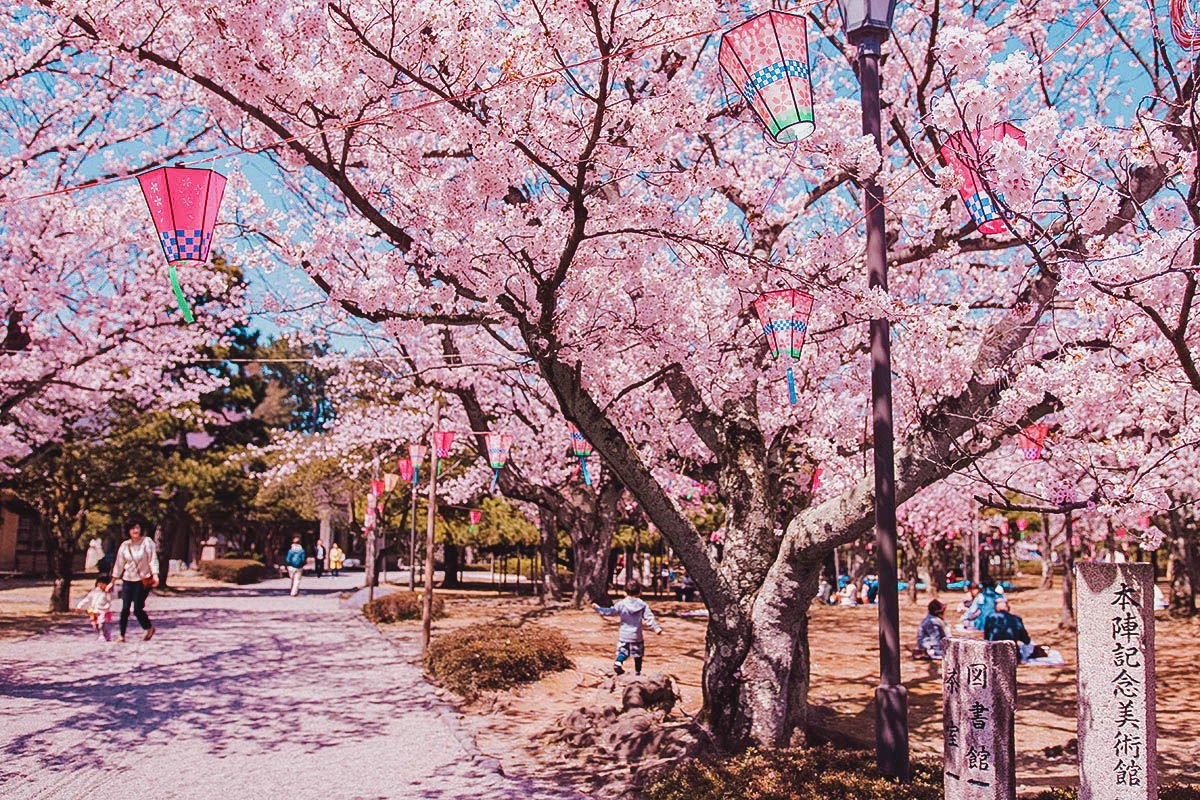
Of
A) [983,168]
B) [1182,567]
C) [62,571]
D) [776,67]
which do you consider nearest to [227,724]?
[776,67]

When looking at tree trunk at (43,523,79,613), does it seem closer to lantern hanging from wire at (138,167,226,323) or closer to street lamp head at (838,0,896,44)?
lantern hanging from wire at (138,167,226,323)

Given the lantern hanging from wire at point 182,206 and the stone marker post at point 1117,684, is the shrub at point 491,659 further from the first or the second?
the stone marker post at point 1117,684

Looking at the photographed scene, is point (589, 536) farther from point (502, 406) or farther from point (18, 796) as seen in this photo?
point (18, 796)

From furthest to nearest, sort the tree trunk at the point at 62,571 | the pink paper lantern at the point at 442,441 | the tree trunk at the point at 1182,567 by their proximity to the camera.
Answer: the tree trunk at the point at 1182,567 → the tree trunk at the point at 62,571 → the pink paper lantern at the point at 442,441

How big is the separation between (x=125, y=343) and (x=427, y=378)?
5036mm

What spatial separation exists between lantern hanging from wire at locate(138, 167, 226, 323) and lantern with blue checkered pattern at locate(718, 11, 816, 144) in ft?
12.6

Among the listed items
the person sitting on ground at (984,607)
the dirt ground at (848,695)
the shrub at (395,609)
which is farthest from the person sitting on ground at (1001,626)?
the shrub at (395,609)

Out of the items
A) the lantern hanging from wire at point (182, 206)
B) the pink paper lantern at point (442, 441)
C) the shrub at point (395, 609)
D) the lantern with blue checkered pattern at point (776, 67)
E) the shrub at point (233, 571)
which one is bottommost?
the shrub at point (233, 571)

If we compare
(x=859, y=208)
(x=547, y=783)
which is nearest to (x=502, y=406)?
(x=859, y=208)

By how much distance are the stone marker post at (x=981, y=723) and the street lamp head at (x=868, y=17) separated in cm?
438

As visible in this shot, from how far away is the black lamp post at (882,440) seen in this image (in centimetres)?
598

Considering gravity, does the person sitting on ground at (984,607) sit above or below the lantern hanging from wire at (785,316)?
below

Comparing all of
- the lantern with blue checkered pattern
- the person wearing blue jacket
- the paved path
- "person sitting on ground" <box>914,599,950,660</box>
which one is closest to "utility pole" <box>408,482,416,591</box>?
the paved path

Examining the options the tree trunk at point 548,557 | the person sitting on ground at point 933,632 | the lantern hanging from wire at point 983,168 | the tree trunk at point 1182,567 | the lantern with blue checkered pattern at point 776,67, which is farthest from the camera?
the tree trunk at point 548,557
